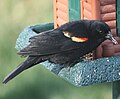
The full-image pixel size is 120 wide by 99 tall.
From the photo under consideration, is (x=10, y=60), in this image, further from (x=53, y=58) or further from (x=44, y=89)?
(x=53, y=58)

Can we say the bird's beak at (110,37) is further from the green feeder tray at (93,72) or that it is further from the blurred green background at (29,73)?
the blurred green background at (29,73)

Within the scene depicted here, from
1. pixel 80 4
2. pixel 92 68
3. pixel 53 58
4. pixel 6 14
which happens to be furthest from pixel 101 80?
pixel 6 14

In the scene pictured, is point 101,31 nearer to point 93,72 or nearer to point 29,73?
point 93,72

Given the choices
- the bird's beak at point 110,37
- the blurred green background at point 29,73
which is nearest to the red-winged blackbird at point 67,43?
the bird's beak at point 110,37

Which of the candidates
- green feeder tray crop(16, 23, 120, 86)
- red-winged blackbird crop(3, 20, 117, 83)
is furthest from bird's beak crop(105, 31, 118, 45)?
green feeder tray crop(16, 23, 120, 86)

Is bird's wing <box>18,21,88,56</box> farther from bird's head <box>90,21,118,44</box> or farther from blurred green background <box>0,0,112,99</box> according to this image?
blurred green background <box>0,0,112,99</box>

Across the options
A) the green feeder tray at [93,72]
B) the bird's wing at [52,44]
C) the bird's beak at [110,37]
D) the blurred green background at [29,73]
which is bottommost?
the blurred green background at [29,73]

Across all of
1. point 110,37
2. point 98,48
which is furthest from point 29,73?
point 110,37

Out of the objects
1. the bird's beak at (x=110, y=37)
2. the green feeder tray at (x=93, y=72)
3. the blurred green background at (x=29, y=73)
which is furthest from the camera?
the blurred green background at (x=29, y=73)
